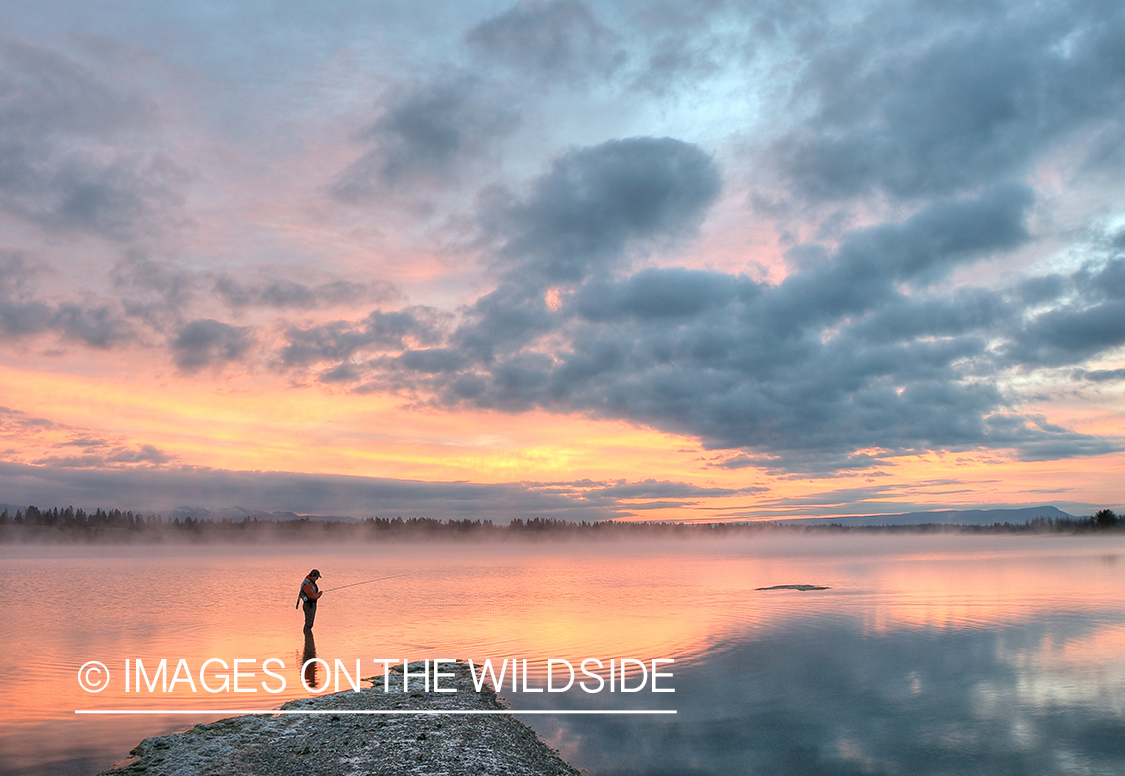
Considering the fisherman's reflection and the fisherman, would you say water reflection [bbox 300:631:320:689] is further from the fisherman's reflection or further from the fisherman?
the fisherman

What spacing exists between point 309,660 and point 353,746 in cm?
1612

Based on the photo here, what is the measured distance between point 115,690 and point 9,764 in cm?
888

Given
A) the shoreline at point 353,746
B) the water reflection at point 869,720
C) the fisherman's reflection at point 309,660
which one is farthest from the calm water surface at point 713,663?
the shoreline at point 353,746

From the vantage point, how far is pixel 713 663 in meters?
34.3

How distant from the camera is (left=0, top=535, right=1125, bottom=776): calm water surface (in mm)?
21172

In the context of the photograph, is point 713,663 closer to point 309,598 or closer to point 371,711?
point 371,711

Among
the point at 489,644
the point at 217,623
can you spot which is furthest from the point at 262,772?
the point at 217,623

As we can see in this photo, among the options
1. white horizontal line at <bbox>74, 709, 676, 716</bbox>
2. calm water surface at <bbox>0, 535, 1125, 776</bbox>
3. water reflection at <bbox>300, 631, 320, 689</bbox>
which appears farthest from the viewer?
water reflection at <bbox>300, 631, 320, 689</bbox>

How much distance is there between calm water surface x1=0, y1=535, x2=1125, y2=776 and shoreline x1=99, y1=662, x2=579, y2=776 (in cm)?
159

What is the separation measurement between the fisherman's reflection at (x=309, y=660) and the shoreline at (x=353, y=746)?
5.01m

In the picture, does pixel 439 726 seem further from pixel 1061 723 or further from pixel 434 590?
pixel 434 590

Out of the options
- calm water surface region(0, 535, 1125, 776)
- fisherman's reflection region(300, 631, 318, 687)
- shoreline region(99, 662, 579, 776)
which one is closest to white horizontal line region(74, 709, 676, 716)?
shoreline region(99, 662, 579, 776)

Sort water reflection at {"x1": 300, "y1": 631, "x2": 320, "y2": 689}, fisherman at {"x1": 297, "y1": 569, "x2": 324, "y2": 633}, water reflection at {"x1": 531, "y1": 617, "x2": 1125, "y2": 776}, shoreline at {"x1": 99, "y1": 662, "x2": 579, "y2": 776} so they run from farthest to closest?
fisherman at {"x1": 297, "y1": 569, "x2": 324, "y2": 633} → water reflection at {"x1": 300, "y1": 631, "x2": 320, "y2": 689} → water reflection at {"x1": 531, "y1": 617, "x2": 1125, "y2": 776} → shoreline at {"x1": 99, "y1": 662, "x2": 579, "y2": 776}

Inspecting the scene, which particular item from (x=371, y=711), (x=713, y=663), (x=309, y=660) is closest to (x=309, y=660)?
(x=309, y=660)
